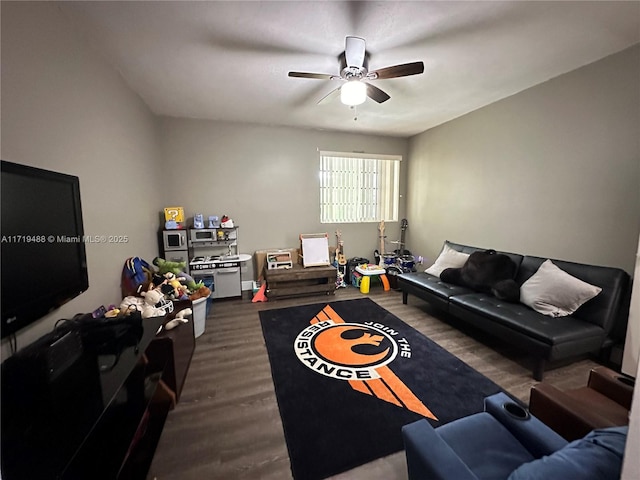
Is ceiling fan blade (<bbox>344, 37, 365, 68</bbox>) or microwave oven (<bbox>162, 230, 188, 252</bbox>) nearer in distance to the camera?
ceiling fan blade (<bbox>344, 37, 365, 68</bbox>)

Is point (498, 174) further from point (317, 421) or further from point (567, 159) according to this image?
point (317, 421)

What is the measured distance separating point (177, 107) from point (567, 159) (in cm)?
456

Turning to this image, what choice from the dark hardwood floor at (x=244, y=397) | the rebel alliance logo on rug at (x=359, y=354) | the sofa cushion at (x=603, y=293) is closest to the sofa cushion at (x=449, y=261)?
the dark hardwood floor at (x=244, y=397)

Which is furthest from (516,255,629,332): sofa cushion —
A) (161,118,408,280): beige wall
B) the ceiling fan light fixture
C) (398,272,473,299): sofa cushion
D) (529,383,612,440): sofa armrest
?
(161,118,408,280): beige wall

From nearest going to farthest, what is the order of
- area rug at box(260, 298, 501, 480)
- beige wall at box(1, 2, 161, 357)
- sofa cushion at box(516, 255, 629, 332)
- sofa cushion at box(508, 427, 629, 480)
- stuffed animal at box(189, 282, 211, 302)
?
sofa cushion at box(508, 427, 629, 480)
beige wall at box(1, 2, 161, 357)
area rug at box(260, 298, 501, 480)
sofa cushion at box(516, 255, 629, 332)
stuffed animal at box(189, 282, 211, 302)

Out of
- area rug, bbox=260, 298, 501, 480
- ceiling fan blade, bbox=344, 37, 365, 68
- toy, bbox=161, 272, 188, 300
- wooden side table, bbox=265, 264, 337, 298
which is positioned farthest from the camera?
wooden side table, bbox=265, 264, 337, 298

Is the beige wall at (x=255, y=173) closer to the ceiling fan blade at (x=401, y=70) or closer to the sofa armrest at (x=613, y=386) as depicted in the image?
the ceiling fan blade at (x=401, y=70)

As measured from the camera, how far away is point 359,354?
8.13 ft

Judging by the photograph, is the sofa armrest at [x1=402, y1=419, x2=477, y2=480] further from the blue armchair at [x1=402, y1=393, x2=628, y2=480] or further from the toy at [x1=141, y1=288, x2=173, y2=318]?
the toy at [x1=141, y1=288, x2=173, y2=318]

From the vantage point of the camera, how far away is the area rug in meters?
1.55

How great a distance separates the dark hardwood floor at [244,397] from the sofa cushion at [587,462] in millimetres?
900

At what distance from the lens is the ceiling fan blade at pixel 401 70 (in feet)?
6.41

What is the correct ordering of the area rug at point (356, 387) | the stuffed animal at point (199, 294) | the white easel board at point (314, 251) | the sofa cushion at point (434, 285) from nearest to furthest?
the area rug at point (356, 387), the stuffed animal at point (199, 294), the sofa cushion at point (434, 285), the white easel board at point (314, 251)

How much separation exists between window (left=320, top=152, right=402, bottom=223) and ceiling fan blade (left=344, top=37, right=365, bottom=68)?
2.46 meters
